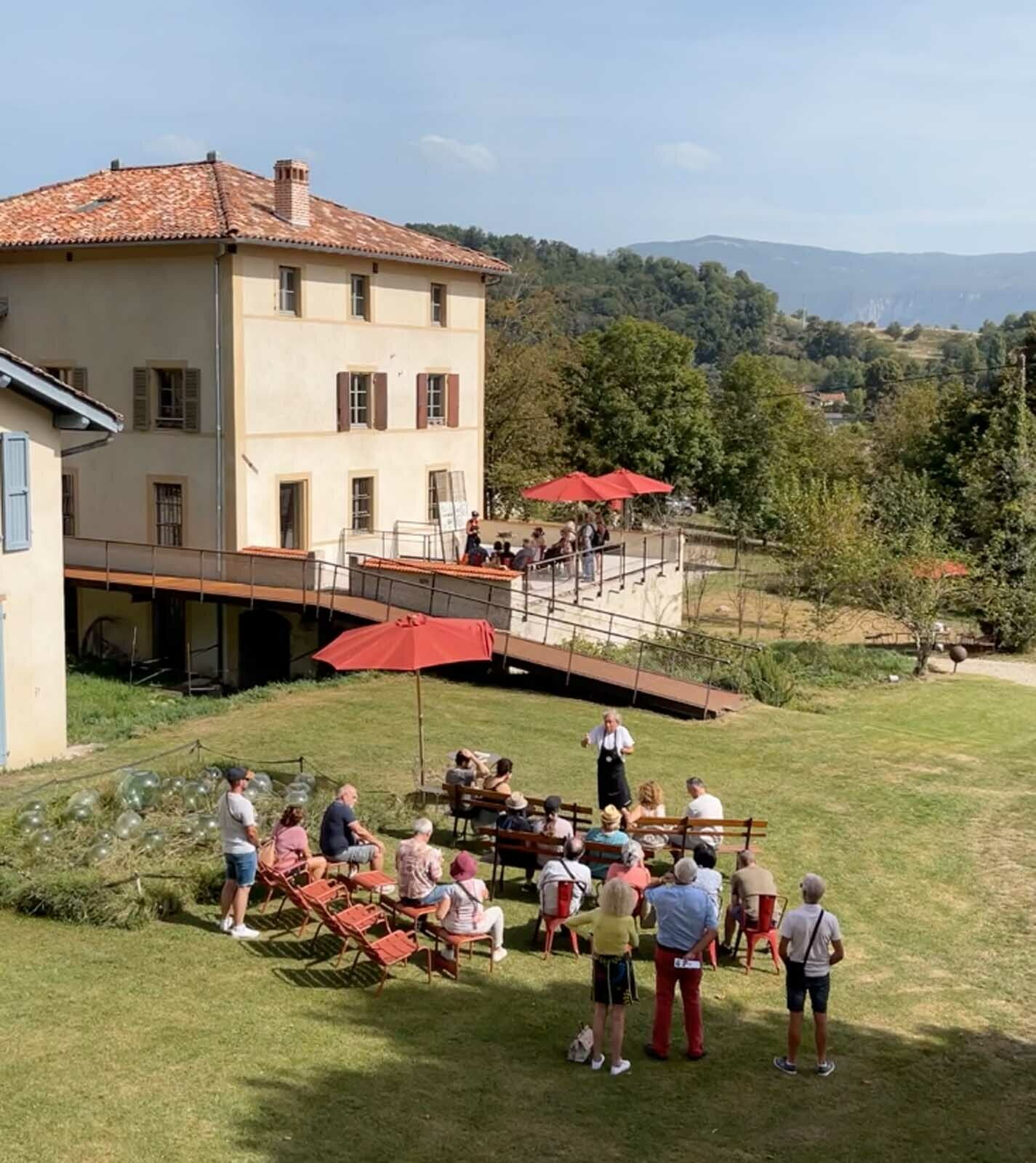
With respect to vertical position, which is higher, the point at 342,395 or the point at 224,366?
the point at 224,366

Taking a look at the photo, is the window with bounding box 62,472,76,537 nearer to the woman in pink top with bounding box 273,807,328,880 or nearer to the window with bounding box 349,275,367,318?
the window with bounding box 349,275,367,318

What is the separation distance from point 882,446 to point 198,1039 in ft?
202

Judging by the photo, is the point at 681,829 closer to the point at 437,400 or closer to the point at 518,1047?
the point at 518,1047

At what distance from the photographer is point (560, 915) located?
37.1ft

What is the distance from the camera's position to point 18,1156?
7.59m

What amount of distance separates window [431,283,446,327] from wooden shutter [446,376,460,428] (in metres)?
1.42

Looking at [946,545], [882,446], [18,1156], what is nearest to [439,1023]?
[18,1156]

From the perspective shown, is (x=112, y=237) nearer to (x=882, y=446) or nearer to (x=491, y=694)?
(x=491, y=694)

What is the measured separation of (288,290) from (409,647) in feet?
52.7

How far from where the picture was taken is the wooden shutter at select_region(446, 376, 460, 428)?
113ft

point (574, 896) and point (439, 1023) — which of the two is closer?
point (439, 1023)

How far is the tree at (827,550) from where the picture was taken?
34438 millimetres

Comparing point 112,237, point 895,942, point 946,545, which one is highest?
point 112,237

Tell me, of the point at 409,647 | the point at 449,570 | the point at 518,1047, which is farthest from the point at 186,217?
the point at 518,1047
